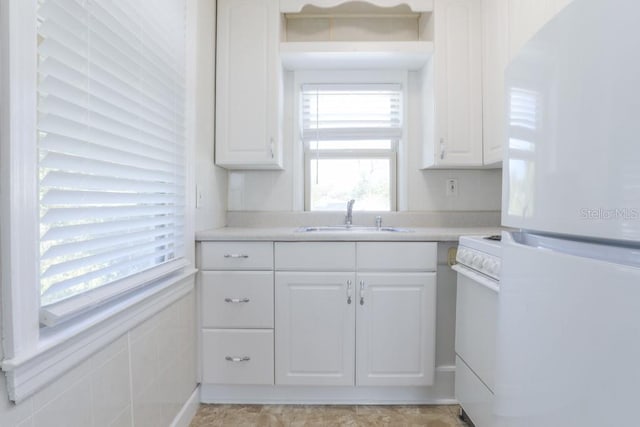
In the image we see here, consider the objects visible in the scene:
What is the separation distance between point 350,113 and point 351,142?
0.20 metres

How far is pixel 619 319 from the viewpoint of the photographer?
54 cm

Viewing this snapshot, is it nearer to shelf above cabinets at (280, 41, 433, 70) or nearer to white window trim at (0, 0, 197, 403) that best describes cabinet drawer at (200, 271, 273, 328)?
white window trim at (0, 0, 197, 403)

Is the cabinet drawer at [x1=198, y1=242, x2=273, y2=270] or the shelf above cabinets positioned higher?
the shelf above cabinets

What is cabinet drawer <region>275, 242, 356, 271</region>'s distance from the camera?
175 centimetres

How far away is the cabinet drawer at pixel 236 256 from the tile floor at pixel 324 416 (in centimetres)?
74

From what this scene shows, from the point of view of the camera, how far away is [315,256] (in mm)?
1749

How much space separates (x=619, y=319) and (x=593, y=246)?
0.15m

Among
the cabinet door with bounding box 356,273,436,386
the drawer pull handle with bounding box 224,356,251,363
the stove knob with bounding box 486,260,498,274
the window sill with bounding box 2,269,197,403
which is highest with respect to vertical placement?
the stove knob with bounding box 486,260,498,274

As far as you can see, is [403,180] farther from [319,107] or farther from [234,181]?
[234,181]

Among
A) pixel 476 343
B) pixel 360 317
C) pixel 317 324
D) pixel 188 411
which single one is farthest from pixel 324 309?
pixel 188 411

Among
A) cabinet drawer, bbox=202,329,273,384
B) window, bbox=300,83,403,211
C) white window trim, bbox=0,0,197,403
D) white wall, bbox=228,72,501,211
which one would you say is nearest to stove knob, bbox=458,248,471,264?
white wall, bbox=228,72,501,211

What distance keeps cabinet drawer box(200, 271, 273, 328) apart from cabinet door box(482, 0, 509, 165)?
1434 mm

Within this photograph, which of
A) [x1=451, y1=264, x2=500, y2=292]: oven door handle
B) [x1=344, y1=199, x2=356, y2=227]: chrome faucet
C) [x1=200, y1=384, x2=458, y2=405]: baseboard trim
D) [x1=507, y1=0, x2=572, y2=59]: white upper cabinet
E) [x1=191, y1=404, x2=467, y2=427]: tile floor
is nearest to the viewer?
[x1=451, y1=264, x2=500, y2=292]: oven door handle

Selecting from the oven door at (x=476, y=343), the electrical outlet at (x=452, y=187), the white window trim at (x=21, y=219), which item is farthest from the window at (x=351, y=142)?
the white window trim at (x=21, y=219)
